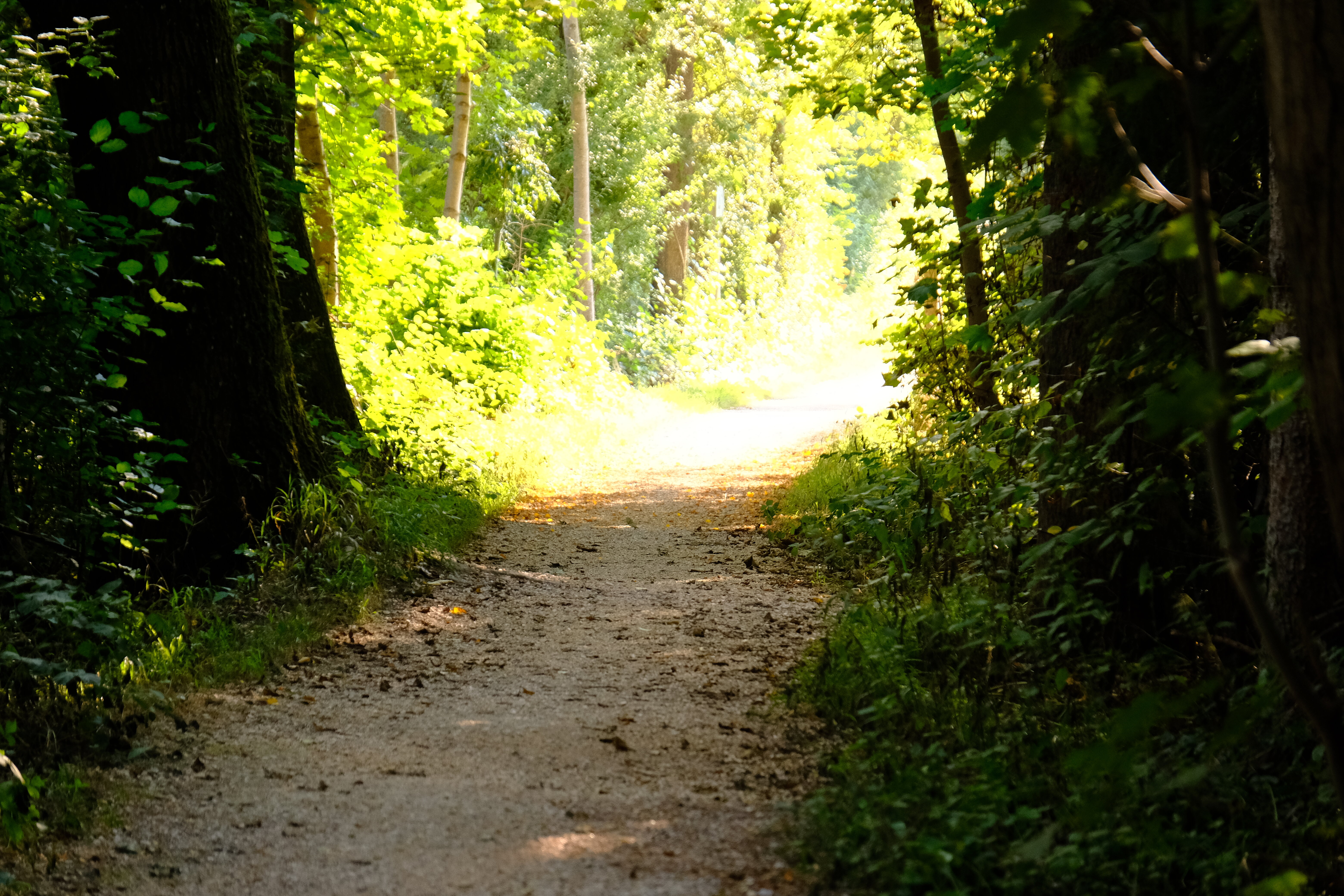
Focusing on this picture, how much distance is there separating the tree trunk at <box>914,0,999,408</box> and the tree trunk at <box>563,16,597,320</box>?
465 inches

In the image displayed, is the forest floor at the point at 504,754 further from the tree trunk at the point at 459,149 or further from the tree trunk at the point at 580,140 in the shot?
the tree trunk at the point at 580,140

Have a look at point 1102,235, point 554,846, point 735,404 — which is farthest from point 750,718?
point 735,404

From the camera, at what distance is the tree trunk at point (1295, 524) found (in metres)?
3.98

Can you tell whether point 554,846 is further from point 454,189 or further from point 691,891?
point 454,189

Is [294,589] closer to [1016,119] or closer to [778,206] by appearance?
[1016,119]

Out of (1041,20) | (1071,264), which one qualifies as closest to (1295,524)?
(1071,264)

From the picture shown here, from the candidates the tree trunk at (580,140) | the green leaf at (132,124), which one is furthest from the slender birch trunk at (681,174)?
the green leaf at (132,124)

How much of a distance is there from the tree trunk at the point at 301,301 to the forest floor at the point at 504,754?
6.41 ft

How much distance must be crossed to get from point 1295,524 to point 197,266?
20.2 feet

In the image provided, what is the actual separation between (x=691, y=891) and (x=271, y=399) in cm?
506

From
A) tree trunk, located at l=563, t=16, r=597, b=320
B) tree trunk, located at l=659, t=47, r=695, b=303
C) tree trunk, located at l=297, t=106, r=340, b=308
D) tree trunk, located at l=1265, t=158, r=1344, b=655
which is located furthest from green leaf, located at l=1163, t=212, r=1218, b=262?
tree trunk, located at l=659, t=47, r=695, b=303

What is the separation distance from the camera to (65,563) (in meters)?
5.82

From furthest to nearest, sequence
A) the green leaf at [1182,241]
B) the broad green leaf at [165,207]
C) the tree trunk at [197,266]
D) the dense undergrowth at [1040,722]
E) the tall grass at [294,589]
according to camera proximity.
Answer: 1. the tree trunk at [197,266]
2. the broad green leaf at [165,207]
3. the tall grass at [294,589]
4. the dense undergrowth at [1040,722]
5. the green leaf at [1182,241]

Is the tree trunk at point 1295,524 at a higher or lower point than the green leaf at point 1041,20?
lower
